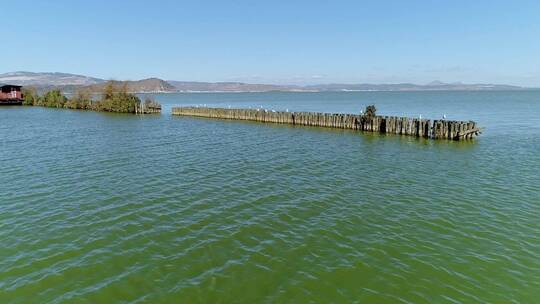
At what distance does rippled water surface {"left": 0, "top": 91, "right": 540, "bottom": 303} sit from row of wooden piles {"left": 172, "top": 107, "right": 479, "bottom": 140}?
32.1 ft

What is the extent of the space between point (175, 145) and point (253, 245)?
24.9 metres

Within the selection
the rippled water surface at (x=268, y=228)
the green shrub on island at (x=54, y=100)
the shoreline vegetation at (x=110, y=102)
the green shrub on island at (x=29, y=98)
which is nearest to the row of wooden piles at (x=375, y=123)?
the rippled water surface at (x=268, y=228)

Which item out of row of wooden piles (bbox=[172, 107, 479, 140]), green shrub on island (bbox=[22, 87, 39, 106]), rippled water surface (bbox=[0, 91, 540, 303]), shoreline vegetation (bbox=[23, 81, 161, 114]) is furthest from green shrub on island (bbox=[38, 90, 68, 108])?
rippled water surface (bbox=[0, 91, 540, 303])

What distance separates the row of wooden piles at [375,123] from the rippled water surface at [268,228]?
979 centimetres

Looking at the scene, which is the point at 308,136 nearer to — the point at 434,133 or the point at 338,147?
the point at 338,147

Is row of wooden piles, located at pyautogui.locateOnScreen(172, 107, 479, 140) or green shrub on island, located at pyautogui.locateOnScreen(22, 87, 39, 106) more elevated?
green shrub on island, located at pyautogui.locateOnScreen(22, 87, 39, 106)

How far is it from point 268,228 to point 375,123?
114ft

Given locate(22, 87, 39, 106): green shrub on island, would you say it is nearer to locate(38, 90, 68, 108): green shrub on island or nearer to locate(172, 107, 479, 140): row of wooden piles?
locate(38, 90, 68, 108): green shrub on island

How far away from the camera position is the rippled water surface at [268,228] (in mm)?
11047

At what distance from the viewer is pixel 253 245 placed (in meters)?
13.8

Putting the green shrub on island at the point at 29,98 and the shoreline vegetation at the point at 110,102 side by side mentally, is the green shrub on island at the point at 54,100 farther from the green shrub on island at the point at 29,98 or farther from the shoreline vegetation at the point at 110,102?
the green shrub on island at the point at 29,98

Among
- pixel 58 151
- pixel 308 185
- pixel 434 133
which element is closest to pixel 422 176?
pixel 308 185

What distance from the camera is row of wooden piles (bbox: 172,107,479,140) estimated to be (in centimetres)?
3972

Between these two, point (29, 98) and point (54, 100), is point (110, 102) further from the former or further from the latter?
point (29, 98)
